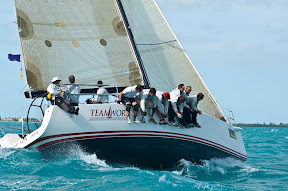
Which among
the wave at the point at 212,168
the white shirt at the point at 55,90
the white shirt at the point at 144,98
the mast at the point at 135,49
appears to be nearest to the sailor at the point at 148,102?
the white shirt at the point at 144,98

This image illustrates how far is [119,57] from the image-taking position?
519 inches

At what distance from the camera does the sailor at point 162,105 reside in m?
10.5

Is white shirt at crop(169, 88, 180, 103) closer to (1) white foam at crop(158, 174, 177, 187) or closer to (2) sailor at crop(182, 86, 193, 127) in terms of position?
(2) sailor at crop(182, 86, 193, 127)

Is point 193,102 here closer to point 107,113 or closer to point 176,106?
point 176,106

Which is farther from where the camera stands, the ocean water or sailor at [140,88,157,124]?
sailor at [140,88,157,124]

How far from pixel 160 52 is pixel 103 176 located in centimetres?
564

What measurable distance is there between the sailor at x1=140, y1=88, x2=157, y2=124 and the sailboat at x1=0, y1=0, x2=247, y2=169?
545mm

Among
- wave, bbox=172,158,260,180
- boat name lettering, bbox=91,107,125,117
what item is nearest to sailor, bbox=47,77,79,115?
boat name lettering, bbox=91,107,125,117

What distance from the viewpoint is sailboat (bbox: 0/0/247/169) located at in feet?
38.3

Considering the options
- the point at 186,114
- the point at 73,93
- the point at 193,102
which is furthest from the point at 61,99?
the point at 193,102

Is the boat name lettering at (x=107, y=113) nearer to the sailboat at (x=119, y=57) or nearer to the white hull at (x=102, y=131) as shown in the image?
the white hull at (x=102, y=131)

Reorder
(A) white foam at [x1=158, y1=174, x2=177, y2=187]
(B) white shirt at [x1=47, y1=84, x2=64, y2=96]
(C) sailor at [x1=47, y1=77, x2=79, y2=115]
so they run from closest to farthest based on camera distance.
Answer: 1. (A) white foam at [x1=158, y1=174, x2=177, y2=187]
2. (C) sailor at [x1=47, y1=77, x2=79, y2=115]
3. (B) white shirt at [x1=47, y1=84, x2=64, y2=96]

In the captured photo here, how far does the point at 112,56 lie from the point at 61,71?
155cm

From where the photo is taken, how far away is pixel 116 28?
520 inches
